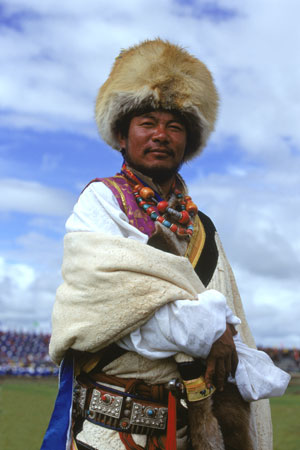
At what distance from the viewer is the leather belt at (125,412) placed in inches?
104

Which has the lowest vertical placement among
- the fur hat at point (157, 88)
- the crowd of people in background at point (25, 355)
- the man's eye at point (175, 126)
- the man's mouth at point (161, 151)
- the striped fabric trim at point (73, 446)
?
the crowd of people in background at point (25, 355)

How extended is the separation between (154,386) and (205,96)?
1.71 meters

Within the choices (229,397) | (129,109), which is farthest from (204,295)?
(129,109)

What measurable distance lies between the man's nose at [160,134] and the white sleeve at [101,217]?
417 mm

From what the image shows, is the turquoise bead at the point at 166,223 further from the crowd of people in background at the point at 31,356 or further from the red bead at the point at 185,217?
the crowd of people in background at the point at 31,356

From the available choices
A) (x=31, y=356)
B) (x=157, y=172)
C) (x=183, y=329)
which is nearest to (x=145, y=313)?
(x=183, y=329)

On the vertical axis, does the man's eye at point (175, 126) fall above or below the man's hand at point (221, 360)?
above

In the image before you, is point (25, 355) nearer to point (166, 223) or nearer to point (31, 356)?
point (31, 356)

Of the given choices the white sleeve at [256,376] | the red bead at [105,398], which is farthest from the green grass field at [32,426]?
the white sleeve at [256,376]

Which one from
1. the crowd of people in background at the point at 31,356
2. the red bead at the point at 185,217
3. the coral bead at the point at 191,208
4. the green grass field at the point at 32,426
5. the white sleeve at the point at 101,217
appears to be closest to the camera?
the white sleeve at the point at 101,217

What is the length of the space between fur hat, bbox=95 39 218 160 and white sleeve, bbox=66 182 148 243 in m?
0.58

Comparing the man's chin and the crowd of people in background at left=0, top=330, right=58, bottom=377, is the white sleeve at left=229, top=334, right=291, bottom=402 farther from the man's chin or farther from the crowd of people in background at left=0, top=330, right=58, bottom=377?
the crowd of people in background at left=0, top=330, right=58, bottom=377

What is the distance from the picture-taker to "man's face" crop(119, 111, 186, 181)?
10.2 feet

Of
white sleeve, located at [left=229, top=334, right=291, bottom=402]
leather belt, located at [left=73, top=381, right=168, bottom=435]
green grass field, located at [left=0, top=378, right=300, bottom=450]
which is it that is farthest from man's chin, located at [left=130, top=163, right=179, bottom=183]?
green grass field, located at [left=0, top=378, right=300, bottom=450]
